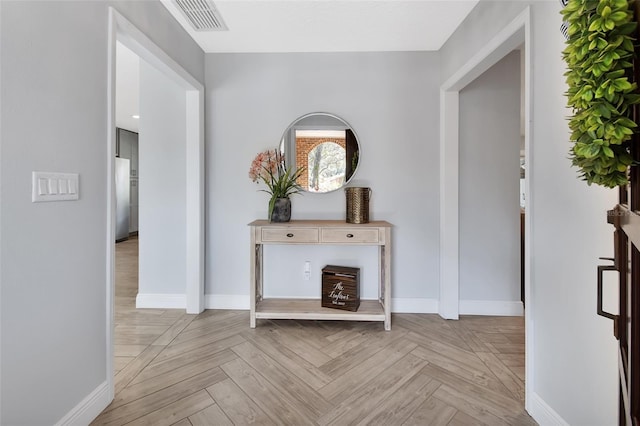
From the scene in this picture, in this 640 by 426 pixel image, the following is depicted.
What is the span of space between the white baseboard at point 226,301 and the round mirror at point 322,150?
48.6 inches

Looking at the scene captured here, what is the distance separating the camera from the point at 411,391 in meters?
1.60

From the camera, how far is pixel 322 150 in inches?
105

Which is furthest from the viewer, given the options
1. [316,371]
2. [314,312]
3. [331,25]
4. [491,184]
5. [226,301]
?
[226,301]

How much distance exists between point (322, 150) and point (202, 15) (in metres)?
1.34

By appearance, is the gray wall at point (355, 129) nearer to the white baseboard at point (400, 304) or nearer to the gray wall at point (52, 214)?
the white baseboard at point (400, 304)

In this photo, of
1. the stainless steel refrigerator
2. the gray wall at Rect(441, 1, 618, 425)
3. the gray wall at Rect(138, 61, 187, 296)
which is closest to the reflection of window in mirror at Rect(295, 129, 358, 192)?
the gray wall at Rect(138, 61, 187, 296)

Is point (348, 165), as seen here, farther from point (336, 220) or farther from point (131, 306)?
point (131, 306)

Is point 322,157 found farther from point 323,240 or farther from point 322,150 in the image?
point 323,240

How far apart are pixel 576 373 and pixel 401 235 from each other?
1.57 m

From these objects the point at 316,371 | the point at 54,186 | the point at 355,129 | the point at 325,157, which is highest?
the point at 355,129

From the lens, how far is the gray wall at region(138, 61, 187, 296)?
2703 mm

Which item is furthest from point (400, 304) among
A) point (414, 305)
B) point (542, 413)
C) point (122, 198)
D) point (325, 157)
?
Result: point (122, 198)

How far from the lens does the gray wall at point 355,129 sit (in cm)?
263

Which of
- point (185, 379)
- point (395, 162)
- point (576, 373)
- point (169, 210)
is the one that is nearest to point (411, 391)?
point (576, 373)
